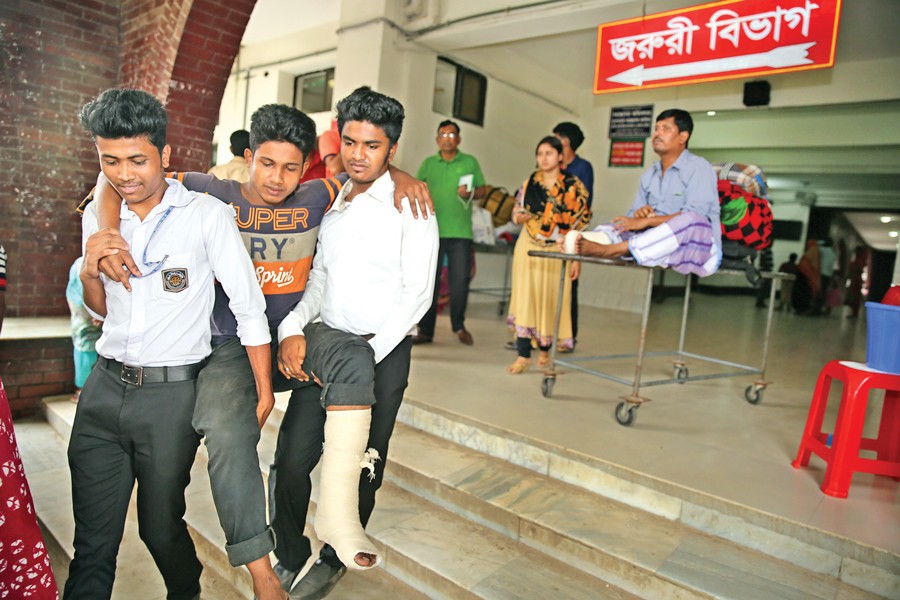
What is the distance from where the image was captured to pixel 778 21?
3865 mm

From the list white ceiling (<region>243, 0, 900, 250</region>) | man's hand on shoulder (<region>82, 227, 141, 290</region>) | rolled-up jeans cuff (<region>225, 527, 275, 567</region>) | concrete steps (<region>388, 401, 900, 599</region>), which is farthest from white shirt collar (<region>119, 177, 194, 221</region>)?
white ceiling (<region>243, 0, 900, 250</region>)

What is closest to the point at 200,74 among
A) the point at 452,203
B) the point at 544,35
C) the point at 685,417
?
the point at 452,203

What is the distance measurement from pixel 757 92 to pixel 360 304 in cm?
686

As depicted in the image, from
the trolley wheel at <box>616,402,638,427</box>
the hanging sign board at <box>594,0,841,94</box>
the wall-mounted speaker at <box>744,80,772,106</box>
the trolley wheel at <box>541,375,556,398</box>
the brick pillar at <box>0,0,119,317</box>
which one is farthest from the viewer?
the wall-mounted speaker at <box>744,80,772,106</box>

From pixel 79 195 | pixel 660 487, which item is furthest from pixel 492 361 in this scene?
pixel 79 195

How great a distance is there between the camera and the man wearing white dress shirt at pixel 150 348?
59.0 inches

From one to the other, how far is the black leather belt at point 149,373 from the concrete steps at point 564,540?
994 millimetres

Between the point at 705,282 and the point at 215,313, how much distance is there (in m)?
15.5

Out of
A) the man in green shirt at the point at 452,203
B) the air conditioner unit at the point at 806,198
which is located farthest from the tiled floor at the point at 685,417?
the air conditioner unit at the point at 806,198

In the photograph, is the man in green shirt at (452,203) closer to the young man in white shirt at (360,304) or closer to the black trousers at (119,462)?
the young man in white shirt at (360,304)

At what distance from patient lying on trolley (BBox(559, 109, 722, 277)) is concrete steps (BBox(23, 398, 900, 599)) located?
110 cm

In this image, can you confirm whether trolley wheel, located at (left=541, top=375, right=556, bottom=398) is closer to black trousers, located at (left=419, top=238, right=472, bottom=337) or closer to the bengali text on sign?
black trousers, located at (left=419, top=238, right=472, bottom=337)

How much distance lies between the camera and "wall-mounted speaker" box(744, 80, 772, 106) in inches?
269

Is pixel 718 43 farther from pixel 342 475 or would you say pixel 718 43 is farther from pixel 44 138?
pixel 44 138
